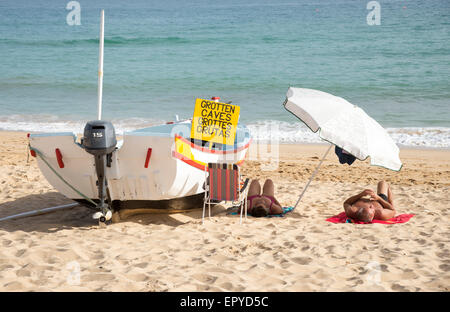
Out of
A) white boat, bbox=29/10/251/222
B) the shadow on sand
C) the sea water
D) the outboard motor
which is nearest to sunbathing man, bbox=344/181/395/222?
the shadow on sand

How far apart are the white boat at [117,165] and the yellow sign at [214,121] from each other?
0.22m

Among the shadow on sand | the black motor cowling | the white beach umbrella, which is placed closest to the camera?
the black motor cowling

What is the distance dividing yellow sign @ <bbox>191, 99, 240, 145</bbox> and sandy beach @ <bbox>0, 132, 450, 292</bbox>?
1.18 metres

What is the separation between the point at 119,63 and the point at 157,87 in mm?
5608

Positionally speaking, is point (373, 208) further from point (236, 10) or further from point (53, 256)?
point (236, 10)

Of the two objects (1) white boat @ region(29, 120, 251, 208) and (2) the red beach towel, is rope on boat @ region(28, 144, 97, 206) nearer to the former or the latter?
(1) white boat @ region(29, 120, 251, 208)

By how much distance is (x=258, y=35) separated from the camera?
31.9 meters

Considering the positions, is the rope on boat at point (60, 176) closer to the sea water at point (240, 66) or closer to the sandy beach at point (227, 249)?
the sandy beach at point (227, 249)

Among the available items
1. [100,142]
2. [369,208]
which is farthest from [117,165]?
[369,208]

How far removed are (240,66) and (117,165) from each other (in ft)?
62.5

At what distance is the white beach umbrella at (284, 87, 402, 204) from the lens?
21.0 ft

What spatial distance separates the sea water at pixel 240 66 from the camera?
55.5ft

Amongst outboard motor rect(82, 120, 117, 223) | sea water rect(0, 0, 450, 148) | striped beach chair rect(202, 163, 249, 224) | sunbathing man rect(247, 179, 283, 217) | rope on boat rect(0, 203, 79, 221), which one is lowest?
rope on boat rect(0, 203, 79, 221)
